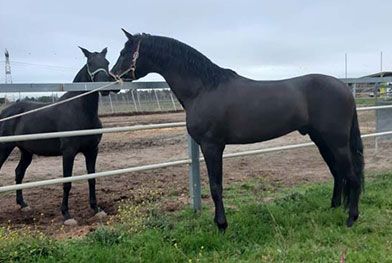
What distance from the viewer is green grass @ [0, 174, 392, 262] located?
134 inches

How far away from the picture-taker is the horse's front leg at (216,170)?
158 inches

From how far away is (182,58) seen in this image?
13.7ft

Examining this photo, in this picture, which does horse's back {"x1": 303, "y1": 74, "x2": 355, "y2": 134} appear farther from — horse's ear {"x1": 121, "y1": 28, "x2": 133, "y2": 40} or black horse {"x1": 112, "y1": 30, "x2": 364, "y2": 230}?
horse's ear {"x1": 121, "y1": 28, "x2": 133, "y2": 40}

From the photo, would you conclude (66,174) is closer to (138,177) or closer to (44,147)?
(44,147)

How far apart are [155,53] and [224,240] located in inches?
71.9

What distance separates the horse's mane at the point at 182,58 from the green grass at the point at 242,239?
4.62 ft

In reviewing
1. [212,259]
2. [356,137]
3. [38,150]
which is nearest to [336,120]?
[356,137]

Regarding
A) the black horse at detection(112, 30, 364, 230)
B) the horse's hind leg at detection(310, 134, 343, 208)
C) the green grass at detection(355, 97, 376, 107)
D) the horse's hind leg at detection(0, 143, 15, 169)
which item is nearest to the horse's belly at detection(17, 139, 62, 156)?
the horse's hind leg at detection(0, 143, 15, 169)

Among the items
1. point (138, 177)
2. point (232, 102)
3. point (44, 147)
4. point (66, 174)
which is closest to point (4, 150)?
point (44, 147)

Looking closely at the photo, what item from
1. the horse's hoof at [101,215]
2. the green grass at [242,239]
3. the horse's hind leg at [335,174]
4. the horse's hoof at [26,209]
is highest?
the horse's hind leg at [335,174]

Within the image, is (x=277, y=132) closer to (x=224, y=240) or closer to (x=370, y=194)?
(x=224, y=240)

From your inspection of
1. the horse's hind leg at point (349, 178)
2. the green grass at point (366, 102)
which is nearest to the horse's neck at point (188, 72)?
the horse's hind leg at point (349, 178)

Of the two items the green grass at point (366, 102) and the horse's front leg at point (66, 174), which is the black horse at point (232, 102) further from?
the green grass at point (366, 102)

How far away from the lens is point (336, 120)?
13.7 ft
